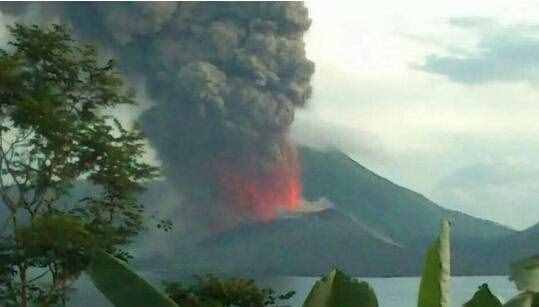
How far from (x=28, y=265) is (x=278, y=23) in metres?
32.1

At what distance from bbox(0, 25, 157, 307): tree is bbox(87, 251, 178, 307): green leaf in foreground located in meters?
11.6

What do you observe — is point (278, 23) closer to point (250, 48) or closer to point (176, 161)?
point (250, 48)

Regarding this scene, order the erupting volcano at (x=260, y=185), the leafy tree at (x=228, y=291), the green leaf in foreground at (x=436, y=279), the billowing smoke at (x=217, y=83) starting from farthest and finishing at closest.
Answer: the erupting volcano at (x=260, y=185), the billowing smoke at (x=217, y=83), the leafy tree at (x=228, y=291), the green leaf in foreground at (x=436, y=279)

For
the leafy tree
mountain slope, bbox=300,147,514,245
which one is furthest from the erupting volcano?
the leafy tree

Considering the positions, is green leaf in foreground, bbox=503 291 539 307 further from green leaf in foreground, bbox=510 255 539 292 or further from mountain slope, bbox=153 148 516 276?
mountain slope, bbox=153 148 516 276

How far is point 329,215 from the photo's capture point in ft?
319

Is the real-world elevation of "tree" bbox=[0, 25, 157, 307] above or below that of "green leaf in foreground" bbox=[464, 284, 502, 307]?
above

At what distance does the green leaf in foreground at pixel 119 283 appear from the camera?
2.87 feet

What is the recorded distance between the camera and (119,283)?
2.89 feet

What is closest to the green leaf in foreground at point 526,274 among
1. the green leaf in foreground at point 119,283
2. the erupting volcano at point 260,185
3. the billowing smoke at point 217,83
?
the green leaf in foreground at point 119,283

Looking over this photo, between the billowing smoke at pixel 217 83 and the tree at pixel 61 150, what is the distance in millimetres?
22180

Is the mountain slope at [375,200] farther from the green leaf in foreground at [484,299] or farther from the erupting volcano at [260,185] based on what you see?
the green leaf in foreground at [484,299]

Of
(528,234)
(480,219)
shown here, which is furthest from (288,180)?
(480,219)

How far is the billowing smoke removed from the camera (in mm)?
43312
